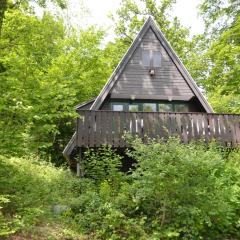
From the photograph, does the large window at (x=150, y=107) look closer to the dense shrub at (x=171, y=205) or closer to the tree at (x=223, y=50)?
the tree at (x=223, y=50)

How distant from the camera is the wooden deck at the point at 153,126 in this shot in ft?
47.5

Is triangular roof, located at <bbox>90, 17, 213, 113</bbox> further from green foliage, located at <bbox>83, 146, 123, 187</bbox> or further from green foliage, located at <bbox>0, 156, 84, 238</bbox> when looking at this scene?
green foliage, located at <bbox>0, 156, 84, 238</bbox>

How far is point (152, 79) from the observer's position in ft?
63.0

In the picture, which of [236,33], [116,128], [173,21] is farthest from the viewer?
[173,21]

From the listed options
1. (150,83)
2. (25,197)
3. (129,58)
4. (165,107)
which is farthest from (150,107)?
(25,197)

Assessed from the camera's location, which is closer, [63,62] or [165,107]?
[165,107]

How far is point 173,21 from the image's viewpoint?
35.2 metres

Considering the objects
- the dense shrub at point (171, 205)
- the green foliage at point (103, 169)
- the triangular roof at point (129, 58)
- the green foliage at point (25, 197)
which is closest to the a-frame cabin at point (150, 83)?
the triangular roof at point (129, 58)

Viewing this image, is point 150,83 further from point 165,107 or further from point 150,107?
point 165,107

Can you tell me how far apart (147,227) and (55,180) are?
222 inches

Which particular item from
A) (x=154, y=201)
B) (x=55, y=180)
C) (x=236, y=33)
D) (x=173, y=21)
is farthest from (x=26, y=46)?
(x=173, y=21)

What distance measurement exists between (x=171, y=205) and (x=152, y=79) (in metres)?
10.9

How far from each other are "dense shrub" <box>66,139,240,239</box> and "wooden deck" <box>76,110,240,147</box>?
4.62 metres

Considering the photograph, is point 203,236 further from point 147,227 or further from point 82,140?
point 82,140
